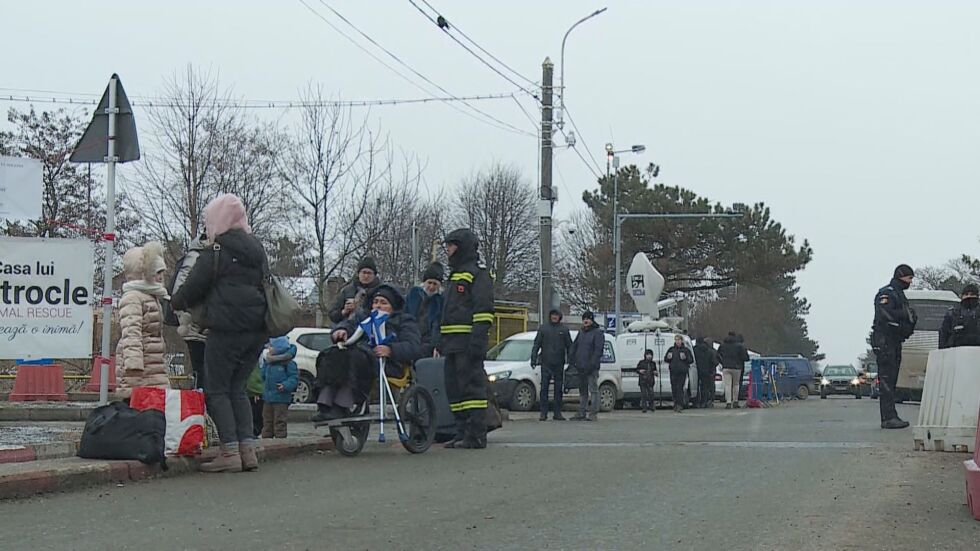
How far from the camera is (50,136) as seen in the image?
3506 cm

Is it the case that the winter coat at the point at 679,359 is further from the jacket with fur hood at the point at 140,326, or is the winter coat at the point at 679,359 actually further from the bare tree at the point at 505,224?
the bare tree at the point at 505,224

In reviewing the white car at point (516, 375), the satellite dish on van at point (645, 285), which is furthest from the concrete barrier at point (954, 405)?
the satellite dish on van at point (645, 285)

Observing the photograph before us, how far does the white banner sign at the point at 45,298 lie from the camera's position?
427 inches

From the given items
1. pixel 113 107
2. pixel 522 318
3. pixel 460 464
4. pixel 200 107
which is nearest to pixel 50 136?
pixel 200 107

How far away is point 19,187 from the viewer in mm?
11078

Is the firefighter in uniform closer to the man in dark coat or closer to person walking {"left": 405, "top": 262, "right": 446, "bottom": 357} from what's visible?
the man in dark coat

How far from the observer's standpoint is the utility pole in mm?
24734

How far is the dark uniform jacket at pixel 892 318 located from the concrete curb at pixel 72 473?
813 centimetres

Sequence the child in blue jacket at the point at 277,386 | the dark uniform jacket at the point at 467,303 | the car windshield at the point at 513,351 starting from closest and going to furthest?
the dark uniform jacket at the point at 467,303 → the child in blue jacket at the point at 277,386 → the car windshield at the point at 513,351

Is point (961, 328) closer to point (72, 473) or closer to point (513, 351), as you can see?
point (72, 473)

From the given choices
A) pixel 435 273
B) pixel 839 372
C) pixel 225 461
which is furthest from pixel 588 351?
pixel 839 372

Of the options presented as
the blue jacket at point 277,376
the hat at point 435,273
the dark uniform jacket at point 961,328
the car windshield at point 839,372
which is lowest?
the car windshield at point 839,372

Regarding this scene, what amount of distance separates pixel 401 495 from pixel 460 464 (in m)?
2.00

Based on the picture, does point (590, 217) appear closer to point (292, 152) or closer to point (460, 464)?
point (292, 152)
